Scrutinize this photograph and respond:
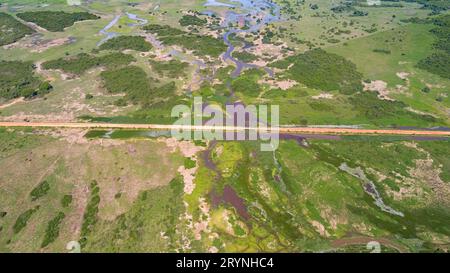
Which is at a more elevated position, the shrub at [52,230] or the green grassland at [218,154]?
the green grassland at [218,154]

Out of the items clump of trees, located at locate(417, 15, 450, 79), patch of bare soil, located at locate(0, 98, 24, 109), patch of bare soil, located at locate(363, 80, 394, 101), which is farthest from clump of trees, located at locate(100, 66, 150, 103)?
clump of trees, located at locate(417, 15, 450, 79)

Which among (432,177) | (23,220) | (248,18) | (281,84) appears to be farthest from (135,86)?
(248,18)

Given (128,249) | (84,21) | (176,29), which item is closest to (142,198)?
(128,249)

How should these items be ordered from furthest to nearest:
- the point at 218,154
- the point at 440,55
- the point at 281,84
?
1. the point at 440,55
2. the point at 281,84
3. the point at 218,154

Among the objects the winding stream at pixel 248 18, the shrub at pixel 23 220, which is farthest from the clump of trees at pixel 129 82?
the shrub at pixel 23 220

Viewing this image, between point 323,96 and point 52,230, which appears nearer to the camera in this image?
point 52,230

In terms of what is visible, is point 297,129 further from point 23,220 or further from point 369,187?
point 23,220

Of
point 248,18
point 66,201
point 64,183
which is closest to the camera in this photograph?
point 66,201

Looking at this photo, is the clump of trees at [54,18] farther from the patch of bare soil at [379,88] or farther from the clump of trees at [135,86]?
the patch of bare soil at [379,88]
